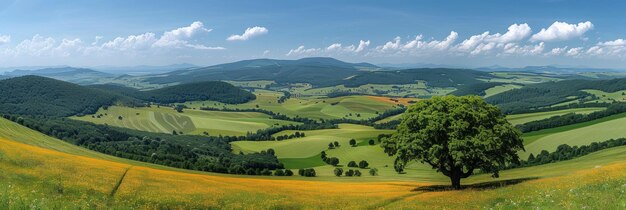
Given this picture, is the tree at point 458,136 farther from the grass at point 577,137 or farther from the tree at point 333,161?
the tree at point 333,161

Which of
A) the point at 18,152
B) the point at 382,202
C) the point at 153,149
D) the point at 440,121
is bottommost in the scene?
the point at 153,149

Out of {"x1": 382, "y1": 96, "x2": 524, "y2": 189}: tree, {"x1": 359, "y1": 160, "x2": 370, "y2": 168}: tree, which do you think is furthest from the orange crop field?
{"x1": 359, "y1": 160, "x2": 370, "y2": 168}: tree

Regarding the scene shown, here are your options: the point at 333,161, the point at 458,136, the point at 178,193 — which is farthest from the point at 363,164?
the point at 178,193

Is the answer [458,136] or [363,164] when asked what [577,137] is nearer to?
[363,164]

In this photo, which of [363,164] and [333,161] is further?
[333,161]

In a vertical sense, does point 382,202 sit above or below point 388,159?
above

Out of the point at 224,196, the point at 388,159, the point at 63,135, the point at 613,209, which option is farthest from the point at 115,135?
the point at 613,209

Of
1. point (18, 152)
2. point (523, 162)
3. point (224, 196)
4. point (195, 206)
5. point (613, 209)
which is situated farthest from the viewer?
point (523, 162)

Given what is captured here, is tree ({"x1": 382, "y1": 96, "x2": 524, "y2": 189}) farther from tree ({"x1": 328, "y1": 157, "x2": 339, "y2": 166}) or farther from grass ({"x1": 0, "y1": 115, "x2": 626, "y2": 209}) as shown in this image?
tree ({"x1": 328, "y1": 157, "x2": 339, "y2": 166})

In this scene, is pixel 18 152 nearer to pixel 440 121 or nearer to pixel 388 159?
pixel 440 121

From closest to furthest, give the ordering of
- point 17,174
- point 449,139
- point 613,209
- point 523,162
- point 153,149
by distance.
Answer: point 613,209 → point 17,174 → point 449,139 → point 523,162 → point 153,149
